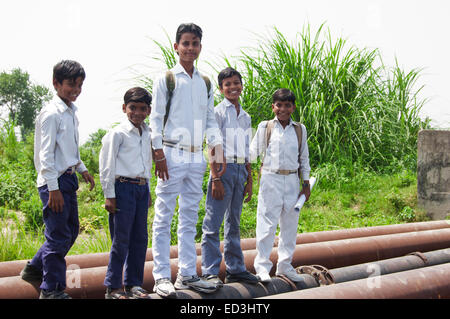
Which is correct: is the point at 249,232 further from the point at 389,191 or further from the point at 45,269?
the point at 45,269

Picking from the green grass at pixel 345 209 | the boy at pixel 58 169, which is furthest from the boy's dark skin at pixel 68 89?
the green grass at pixel 345 209

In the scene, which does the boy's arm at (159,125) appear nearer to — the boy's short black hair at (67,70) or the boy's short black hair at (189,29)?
the boy's short black hair at (189,29)

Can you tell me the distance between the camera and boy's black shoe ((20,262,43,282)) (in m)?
3.25

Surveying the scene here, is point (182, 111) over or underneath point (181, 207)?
over

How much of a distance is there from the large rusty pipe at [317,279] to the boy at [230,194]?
4.7 inches

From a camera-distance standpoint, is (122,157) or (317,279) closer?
(122,157)

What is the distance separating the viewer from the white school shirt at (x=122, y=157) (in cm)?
303

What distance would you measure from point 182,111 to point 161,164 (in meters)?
0.41

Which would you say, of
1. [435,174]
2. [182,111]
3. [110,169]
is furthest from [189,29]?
[435,174]

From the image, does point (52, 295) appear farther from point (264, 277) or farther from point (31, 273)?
point (264, 277)

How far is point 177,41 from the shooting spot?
11.1 ft

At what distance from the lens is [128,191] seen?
3.06 metres

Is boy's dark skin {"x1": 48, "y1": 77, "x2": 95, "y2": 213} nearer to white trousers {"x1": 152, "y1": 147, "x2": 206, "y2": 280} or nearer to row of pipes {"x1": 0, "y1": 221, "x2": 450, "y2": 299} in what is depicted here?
white trousers {"x1": 152, "y1": 147, "x2": 206, "y2": 280}
